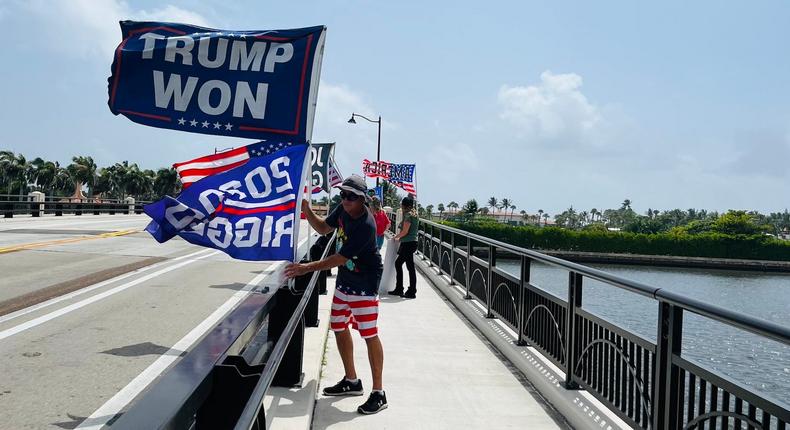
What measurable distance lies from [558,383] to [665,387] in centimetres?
178

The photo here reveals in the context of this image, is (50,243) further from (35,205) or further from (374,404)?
(35,205)

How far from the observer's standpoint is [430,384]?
19.4 ft

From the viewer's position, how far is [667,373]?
3.65 metres

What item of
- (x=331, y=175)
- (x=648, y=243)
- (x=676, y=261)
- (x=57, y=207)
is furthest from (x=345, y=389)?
(x=648, y=243)

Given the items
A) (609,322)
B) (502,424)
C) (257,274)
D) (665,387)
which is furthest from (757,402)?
(257,274)

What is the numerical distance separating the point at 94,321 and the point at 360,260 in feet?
15.4

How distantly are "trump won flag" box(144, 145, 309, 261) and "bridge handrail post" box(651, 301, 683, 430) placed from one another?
8.79ft

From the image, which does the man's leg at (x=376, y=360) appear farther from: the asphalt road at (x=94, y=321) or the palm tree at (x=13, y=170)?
the palm tree at (x=13, y=170)

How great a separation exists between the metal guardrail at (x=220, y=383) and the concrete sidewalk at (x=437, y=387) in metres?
1.34

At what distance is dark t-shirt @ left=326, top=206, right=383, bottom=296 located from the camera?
489 cm

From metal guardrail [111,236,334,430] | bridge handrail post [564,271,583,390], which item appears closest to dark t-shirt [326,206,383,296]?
metal guardrail [111,236,334,430]

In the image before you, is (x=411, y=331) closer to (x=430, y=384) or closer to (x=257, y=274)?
(x=430, y=384)

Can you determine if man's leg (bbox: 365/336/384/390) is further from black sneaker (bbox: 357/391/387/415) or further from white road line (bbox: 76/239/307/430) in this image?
white road line (bbox: 76/239/307/430)

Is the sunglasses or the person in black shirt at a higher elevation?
the sunglasses
